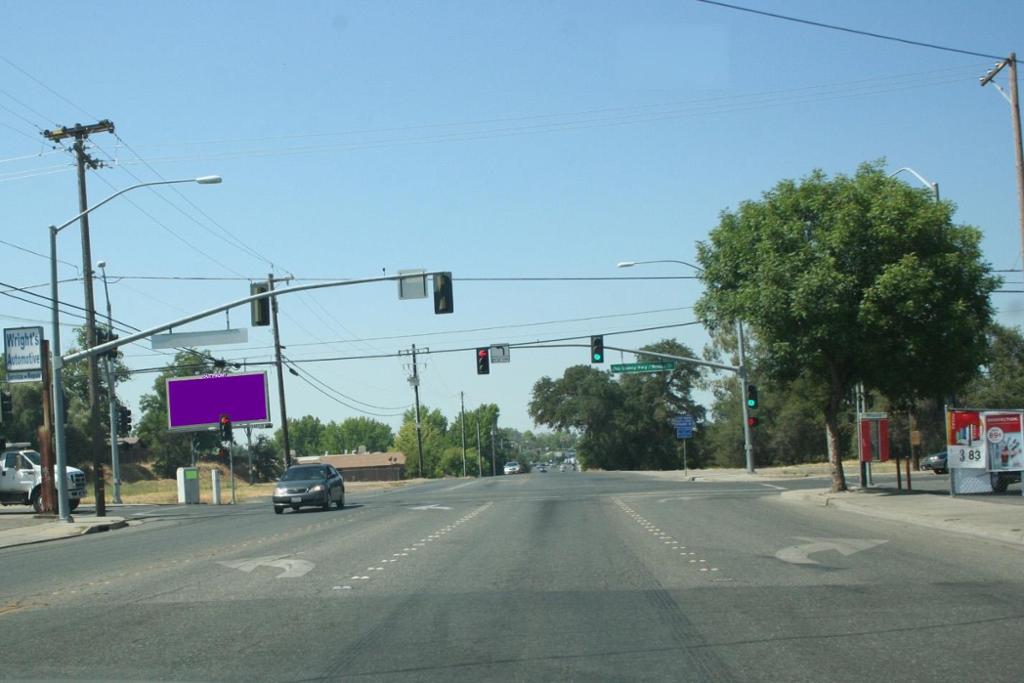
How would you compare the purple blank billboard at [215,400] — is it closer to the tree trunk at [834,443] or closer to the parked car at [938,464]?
the parked car at [938,464]

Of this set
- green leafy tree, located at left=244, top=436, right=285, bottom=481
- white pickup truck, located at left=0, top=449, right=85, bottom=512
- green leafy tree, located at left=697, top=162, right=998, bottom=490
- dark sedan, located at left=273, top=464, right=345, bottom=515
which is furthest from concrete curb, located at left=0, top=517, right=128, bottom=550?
green leafy tree, located at left=244, top=436, right=285, bottom=481

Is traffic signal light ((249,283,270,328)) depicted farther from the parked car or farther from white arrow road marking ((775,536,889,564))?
the parked car

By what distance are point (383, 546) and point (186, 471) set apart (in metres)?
35.0

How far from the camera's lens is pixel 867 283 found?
27.5m

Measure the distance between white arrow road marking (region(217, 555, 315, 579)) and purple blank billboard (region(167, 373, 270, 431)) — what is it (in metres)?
52.9

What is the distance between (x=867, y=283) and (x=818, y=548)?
493 inches

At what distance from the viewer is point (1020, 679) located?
7844 millimetres

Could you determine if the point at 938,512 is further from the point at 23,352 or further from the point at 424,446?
the point at 424,446

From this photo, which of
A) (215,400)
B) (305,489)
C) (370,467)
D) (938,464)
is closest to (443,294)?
(305,489)

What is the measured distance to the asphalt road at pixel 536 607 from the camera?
8.73 m

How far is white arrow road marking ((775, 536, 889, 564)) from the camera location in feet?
50.8

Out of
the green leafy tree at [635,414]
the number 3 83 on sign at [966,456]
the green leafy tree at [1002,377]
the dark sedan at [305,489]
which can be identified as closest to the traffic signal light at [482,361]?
the dark sedan at [305,489]

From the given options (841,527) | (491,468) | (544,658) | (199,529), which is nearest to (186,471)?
(199,529)

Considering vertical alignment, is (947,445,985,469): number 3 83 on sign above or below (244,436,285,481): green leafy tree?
above
